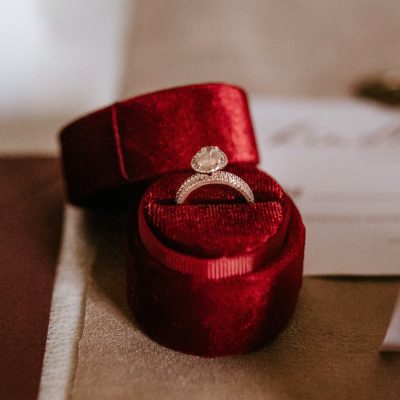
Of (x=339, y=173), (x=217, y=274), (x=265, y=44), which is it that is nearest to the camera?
(x=217, y=274)

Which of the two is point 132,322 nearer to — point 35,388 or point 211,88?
point 35,388

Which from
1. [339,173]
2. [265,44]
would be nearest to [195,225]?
[339,173]

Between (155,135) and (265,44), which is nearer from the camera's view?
(155,135)

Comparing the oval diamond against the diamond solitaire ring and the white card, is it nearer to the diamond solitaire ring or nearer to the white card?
the diamond solitaire ring

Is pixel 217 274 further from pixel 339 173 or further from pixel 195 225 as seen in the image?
pixel 339 173

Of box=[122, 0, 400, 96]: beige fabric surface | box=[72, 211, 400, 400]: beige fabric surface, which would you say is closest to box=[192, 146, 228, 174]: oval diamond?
box=[72, 211, 400, 400]: beige fabric surface
